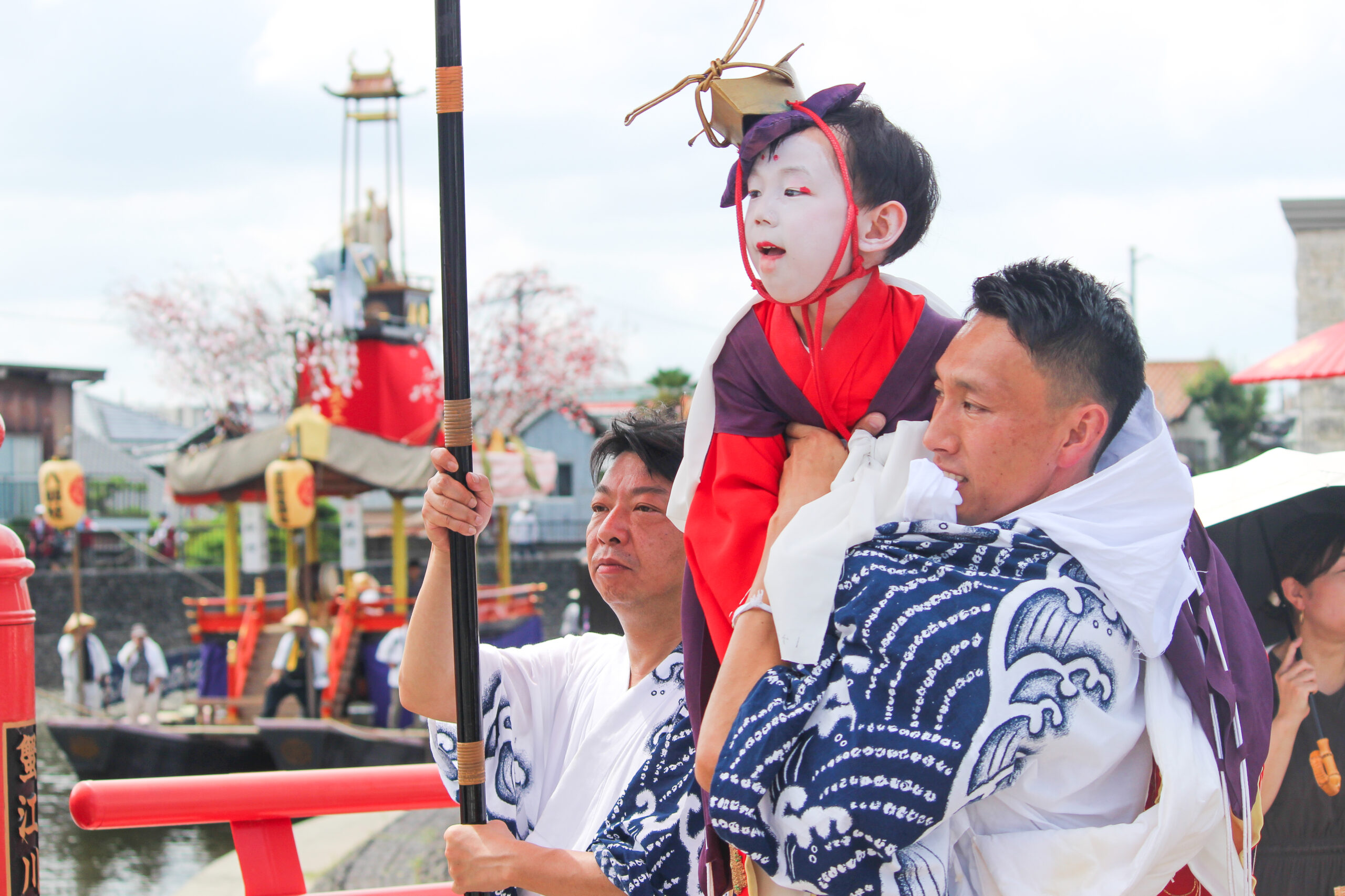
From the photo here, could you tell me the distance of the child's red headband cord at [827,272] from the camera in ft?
5.02

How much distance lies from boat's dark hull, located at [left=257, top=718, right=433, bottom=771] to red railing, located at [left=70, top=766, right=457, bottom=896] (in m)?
7.69

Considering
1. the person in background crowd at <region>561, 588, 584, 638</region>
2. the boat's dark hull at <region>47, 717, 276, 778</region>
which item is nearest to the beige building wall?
the person in background crowd at <region>561, 588, 584, 638</region>

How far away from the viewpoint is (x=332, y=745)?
971cm

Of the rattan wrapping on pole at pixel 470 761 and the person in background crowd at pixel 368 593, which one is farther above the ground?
the rattan wrapping on pole at pixel 470 761

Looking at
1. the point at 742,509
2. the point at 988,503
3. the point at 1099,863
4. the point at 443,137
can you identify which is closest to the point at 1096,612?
the point at 988,503

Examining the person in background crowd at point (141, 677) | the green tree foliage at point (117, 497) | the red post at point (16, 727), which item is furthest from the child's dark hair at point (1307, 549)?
the green tree foliage at point (117, 497)

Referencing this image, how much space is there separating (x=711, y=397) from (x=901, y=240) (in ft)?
1.22

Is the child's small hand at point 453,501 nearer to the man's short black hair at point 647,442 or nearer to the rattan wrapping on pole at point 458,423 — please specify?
the rattan wrapping on pole at point 458,423

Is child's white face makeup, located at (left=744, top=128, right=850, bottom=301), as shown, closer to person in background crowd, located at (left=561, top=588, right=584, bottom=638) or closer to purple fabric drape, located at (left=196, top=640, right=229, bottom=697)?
purple fabric drape, located at (left=196, top=640, right=229, bottom=697)

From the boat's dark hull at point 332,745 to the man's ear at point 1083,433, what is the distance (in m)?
9.02

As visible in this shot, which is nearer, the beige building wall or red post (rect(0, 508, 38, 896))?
red post (rect(0, 508, 38, 896))

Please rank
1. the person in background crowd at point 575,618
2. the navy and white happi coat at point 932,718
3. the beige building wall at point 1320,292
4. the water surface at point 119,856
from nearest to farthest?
1. the navy and white happi coat at point 932,718
2. the water surface at point 119,856
3. the beige building wall at point 1320,292
4. the person in background crowd at point 575,618

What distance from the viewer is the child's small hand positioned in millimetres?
1737

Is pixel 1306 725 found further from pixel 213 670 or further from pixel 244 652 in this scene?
pixel 213 670
